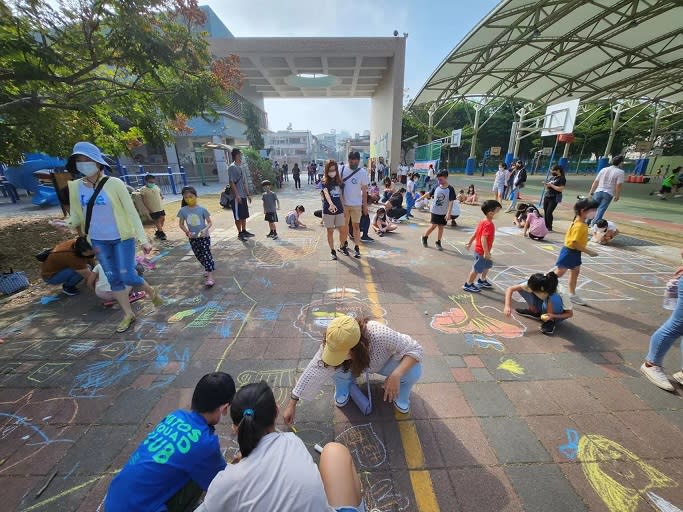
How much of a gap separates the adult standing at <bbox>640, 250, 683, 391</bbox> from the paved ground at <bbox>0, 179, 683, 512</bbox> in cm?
10

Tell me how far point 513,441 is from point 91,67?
26.2ft

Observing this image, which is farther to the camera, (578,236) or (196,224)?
(196,224)

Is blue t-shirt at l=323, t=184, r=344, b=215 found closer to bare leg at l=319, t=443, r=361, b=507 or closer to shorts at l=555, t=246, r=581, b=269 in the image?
shorts at l=555, t=246, r=581, b=269

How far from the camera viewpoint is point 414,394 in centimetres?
248

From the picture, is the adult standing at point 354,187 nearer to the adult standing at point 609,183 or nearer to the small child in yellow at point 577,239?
the small child in yellow at point 577,239

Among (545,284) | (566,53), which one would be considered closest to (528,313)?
(545,284)

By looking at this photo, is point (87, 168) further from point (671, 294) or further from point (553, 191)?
point (553, 191)

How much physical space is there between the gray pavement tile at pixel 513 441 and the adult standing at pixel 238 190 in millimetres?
6304

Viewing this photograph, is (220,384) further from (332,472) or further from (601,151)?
(601,151)

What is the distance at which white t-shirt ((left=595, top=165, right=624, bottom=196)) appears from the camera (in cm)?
670

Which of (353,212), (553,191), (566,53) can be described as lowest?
(353,212)

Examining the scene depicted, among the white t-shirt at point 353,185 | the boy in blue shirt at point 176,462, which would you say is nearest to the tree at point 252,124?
the white t-shirt at point 353,185

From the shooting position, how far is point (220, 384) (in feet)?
5.11

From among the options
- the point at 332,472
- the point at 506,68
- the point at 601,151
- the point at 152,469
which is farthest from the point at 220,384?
the point at 601,151
